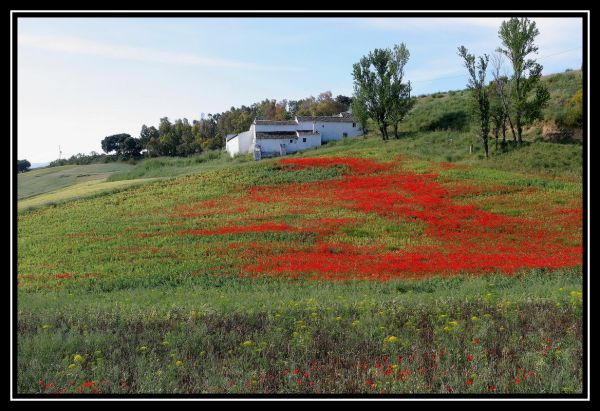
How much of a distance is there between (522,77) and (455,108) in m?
23.7

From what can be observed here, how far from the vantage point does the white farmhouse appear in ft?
190

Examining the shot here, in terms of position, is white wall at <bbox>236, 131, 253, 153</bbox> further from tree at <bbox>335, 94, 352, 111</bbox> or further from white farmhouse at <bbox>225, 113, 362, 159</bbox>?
tree at <bbox>335, 94, 352, 111</bbox>

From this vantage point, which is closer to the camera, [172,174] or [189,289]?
[189,289]

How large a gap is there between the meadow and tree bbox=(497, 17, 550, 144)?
9.77 ft

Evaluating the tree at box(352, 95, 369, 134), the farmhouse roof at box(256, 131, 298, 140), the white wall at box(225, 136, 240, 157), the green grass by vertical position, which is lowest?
the green grass

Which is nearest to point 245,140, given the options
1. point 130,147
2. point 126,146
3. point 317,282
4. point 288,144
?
point 288,144

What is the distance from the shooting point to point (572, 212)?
24078 mm

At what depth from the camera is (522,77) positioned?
38625 millimetres

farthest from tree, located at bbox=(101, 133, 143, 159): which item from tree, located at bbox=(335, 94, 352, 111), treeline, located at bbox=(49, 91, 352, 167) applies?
tree, located at bbox=(335, 94, 352, 111)

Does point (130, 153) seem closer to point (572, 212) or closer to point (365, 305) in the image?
point (572, 212)

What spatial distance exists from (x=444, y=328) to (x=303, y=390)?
8.31 ft

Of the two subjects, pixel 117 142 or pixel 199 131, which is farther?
pixel 199 131

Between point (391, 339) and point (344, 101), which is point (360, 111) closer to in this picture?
point (344, 101)

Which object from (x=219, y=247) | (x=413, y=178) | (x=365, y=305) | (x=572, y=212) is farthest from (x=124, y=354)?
(x=413, y=178)
